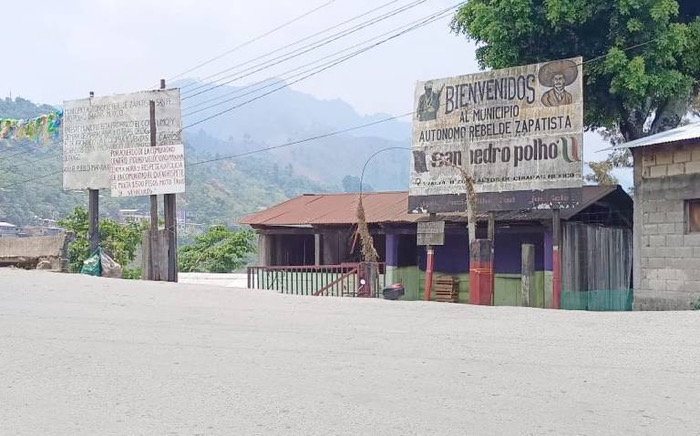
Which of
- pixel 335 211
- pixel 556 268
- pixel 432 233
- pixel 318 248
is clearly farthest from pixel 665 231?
pixel 318 248

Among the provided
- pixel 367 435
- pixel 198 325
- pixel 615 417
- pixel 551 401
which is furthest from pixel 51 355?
pixel 615 417

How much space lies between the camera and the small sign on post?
56.2 ft

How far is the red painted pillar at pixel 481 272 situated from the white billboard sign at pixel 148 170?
7.19 m

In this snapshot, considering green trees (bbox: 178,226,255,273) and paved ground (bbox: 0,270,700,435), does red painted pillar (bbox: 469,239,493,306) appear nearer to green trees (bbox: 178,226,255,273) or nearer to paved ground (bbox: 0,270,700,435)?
paved ground (bbox: 0,270,700,435)

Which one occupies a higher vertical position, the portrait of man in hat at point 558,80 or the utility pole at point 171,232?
the portrait of man in hat at point 558,80

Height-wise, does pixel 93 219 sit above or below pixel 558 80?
below

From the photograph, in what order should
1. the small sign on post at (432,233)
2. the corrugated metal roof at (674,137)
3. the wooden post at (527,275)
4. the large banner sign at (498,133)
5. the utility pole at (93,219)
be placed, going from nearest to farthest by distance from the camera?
the corrugated metal roof at (674,137)
the large banner sign at (498,133)
the wooden post at (527,275)
the small sign on post at (432,233)
the utility pole at (93,219)

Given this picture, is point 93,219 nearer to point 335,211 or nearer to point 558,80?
point 335,211

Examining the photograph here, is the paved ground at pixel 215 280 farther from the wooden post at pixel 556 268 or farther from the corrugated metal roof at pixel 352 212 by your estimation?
the wooden post at pixel 556 268

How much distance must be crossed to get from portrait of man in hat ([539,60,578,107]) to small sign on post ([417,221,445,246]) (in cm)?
339

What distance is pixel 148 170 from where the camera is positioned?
18938 millimetres

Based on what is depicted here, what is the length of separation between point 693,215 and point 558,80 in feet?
12.8

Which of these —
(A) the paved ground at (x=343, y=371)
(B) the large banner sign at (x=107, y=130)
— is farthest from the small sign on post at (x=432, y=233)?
(B) the large banner sign at (x=107, y=130)

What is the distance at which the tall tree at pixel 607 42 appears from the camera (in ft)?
63.4
